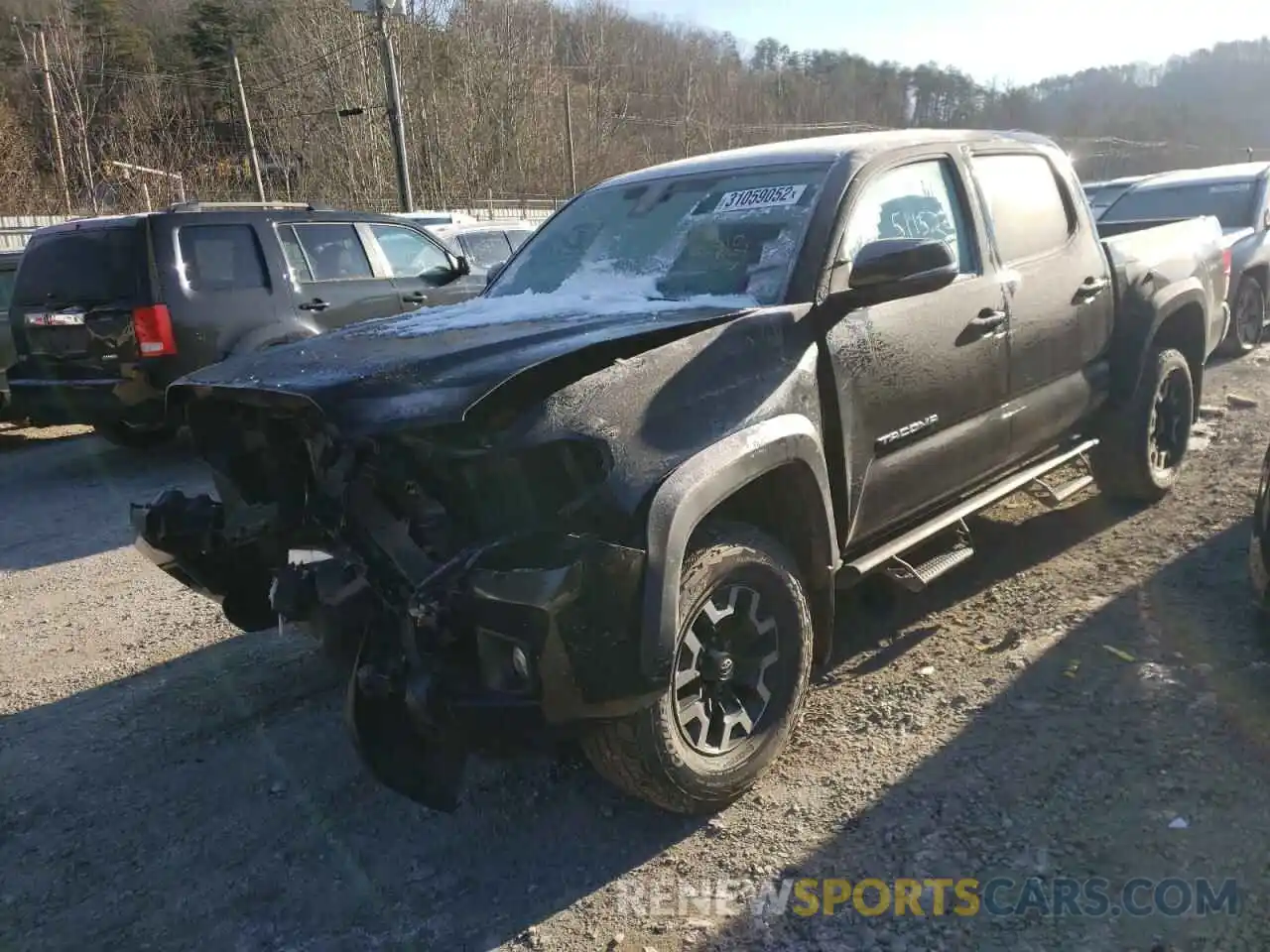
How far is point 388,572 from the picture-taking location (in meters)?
2.64

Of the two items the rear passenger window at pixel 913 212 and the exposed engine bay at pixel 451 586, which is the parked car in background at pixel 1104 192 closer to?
the rear passenger window at pixel 913 212

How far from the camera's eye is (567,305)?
11.8 feet

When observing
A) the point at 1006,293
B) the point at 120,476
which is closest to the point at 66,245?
the point at 120,476

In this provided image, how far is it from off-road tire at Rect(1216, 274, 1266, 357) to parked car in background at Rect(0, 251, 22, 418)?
11.2 meters

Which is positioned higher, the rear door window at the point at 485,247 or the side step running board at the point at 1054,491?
the rear door window at the point at 485,247

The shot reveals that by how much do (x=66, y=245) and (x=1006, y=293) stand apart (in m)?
6.61

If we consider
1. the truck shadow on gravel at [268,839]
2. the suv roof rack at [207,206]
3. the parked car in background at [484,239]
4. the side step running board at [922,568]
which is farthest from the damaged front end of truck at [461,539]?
the parked car in background at [484,239]

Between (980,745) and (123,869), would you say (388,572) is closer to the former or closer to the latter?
(123,869)

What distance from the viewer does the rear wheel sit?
387 inches

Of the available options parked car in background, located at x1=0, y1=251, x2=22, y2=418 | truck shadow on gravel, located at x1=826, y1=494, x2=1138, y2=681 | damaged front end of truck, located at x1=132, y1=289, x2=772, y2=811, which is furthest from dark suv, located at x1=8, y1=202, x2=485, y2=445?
truck shadow on gravel, located at x1=826, y1=494, x2=1138, y2=681

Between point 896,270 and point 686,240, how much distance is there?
0.87 meters

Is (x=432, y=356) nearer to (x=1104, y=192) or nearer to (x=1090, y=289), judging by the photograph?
(x=1090, y=289)

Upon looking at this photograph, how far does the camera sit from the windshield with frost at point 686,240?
3463 mm

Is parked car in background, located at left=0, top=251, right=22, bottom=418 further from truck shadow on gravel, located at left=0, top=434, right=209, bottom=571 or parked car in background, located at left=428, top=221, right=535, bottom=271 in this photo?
parked car in background, located at left=428, top=221, right=535, bottom=271
